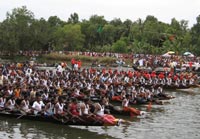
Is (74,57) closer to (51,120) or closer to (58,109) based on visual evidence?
(51,120)

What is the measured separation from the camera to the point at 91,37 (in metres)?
109

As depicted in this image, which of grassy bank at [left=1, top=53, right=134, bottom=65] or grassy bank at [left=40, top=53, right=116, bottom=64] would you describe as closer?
grassy bank at [left=1, top=53, right=134, bottom=65]

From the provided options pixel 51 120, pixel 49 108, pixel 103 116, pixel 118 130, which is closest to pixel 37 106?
pixel 49 108

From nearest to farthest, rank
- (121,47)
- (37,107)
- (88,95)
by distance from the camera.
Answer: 1. (37,107)
2. (88,95)
3. (121,47)

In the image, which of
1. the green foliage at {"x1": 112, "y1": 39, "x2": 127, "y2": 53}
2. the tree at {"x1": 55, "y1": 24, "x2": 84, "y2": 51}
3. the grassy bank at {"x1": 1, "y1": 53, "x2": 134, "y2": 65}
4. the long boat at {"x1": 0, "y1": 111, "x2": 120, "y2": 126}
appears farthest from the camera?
the tree at {"x1": 55, "y1": 24, "x2": 84, "y2": 51}

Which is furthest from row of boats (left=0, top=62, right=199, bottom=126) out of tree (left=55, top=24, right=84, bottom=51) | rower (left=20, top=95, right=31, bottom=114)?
tree (left=55, top=24, right=84, bottom=51)

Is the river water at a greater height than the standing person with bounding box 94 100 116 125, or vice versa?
the standing person with bounding box 94 100 116 125

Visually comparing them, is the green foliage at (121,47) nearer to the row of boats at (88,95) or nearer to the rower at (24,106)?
the row of boats at (88,95)

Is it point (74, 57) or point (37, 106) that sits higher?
point (74, 57)

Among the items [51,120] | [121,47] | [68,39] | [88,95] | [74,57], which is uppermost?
[68,39]

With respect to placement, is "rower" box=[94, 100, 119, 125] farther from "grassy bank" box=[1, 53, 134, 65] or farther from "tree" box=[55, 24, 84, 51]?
"tree" box=[55, 24, 84, 51]

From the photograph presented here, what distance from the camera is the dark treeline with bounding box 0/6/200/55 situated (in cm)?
8119

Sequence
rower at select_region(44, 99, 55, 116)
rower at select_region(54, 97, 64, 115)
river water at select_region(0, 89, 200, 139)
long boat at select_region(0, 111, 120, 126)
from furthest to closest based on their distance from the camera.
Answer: rower at select_region(44, 99, 55, 116), rower at select_region(54, 97, 64, 115), long boat at select_region(0, 111, 120, 126), river water at select_region(0, 89, 200, 139)

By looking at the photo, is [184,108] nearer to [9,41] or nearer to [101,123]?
[101,123]
